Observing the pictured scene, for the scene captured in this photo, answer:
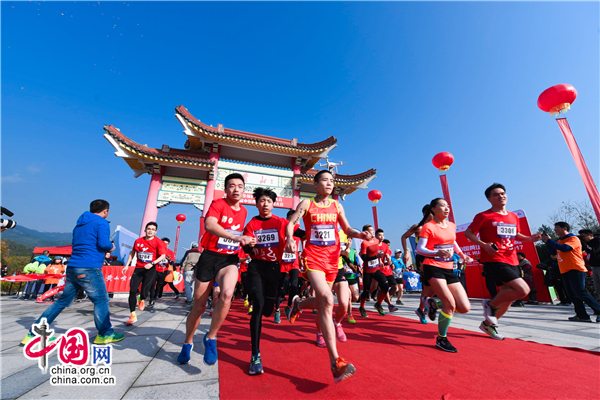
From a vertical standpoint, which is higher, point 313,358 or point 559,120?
point 559,120

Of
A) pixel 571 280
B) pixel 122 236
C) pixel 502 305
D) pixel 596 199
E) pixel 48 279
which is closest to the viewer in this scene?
A: pixel 502 305

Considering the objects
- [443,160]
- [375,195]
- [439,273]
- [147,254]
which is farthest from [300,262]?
[375,195]

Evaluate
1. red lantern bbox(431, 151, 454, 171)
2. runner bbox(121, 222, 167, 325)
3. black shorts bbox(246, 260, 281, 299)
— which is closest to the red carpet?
black shorts bbox(246, 260, 281, 299)

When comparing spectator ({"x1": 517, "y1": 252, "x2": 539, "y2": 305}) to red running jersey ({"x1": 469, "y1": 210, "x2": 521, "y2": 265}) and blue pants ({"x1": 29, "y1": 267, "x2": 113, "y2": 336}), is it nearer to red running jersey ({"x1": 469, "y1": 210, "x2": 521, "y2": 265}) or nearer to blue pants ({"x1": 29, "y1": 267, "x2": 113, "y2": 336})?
red running jersey ({"x1": 469, "y1": 210, "x2": 521, "y2": 265})

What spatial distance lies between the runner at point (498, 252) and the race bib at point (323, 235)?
2.44 m

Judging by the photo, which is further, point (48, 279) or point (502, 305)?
point (48, 279)

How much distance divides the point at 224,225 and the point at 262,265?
633 mm

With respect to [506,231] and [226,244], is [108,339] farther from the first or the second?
[506,231]

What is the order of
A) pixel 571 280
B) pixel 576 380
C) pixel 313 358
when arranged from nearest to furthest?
pixel 576 380 → pixel 313 358 → pixel 571 280

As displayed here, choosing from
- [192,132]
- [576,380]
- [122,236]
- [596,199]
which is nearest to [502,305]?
[576,380]

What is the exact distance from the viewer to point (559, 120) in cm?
727

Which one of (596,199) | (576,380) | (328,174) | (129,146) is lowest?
(576,380)

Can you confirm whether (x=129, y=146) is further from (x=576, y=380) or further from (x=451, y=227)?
(x=576, y=380)

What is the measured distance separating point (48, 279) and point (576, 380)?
14631 millimetres
